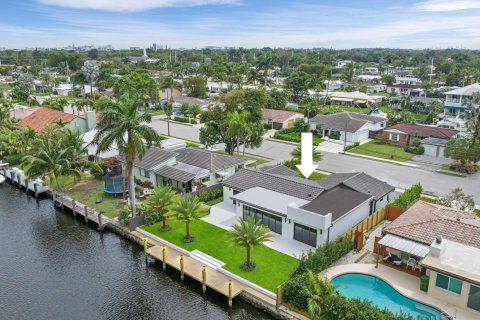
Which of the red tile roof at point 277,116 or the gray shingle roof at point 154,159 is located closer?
the gray shingle roof at point 154,159

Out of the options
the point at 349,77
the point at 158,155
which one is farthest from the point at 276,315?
the point at 349,77

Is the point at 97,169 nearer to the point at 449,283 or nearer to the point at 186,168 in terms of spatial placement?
the point at 186,168

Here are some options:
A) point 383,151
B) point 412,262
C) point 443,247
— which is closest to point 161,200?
point 412,262

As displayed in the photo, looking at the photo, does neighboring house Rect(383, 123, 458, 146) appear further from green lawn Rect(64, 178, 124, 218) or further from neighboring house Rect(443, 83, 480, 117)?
green lawn Rect(64, 178, 124, 218)

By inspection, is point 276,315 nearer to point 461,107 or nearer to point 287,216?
point 287,216

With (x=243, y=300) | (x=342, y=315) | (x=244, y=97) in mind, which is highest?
(x=244, y=97)

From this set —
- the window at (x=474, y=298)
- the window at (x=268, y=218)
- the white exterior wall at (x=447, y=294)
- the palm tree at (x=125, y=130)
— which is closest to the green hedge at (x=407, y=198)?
the window at (x=268, y=218)

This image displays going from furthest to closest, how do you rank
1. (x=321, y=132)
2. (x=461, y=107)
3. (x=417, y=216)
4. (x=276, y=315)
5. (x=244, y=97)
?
(x=461, y=107) < (x=321, y=132) < (x=244, y=97) < (x=417, y=216) < (x=276, y=315)

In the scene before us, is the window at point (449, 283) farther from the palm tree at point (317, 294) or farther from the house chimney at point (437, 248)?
the palm tree at point (317, 294)
